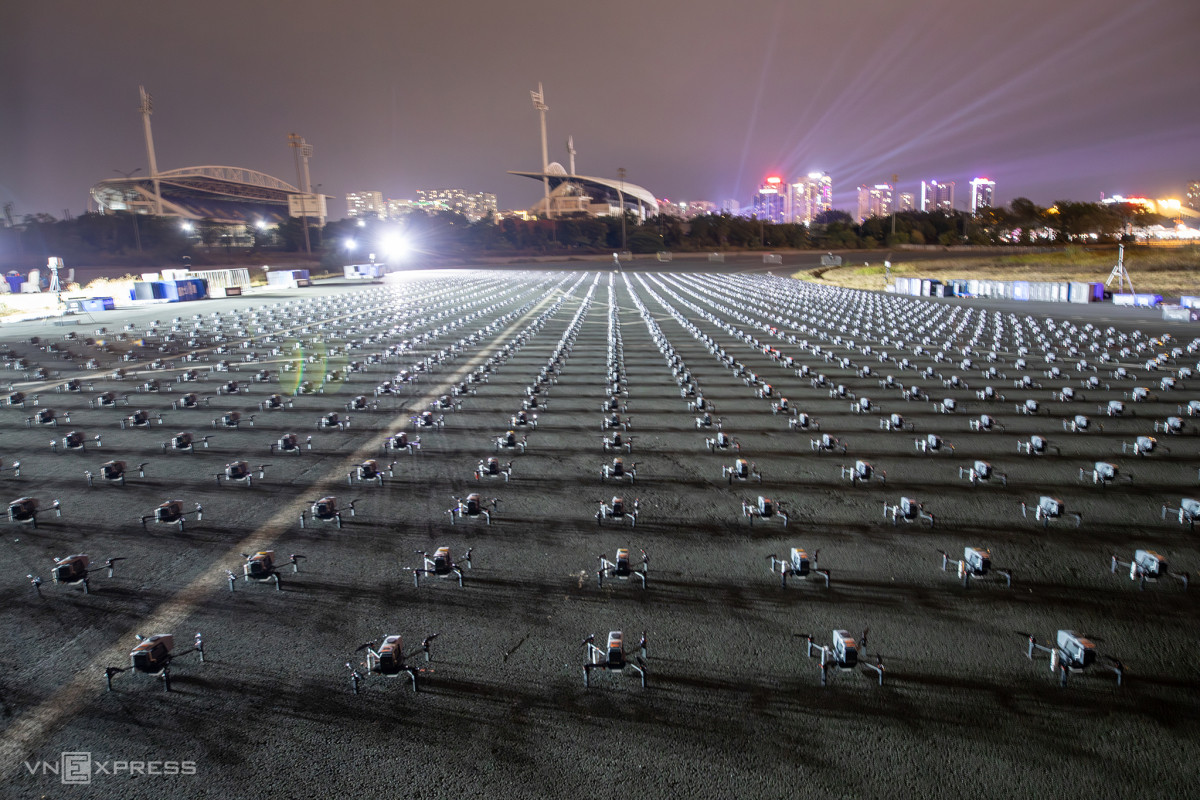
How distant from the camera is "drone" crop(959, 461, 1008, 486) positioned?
44.1ft

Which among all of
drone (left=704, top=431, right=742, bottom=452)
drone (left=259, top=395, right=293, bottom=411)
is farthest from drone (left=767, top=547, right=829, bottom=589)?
drone (left=259, top=395, right=293, bottom=411)

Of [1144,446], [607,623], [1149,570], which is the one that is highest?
[1144,446]

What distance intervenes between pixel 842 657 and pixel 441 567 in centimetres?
562

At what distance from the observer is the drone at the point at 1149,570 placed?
30.4 feet

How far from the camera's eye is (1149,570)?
9297mm

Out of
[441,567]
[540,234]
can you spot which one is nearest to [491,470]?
[441,567]

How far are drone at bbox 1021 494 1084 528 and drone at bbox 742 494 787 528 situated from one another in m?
4.26

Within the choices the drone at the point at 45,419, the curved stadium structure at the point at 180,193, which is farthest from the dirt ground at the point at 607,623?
the curved stadium structure at the point at 180,193

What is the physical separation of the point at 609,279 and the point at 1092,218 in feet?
316

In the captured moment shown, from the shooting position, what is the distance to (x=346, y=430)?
745 inches

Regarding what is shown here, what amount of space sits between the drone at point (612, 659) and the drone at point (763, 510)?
4.49m

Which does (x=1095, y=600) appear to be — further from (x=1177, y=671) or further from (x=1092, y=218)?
(x=1092, y=218)

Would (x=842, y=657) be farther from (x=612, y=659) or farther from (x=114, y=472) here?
(x=114, y=472)

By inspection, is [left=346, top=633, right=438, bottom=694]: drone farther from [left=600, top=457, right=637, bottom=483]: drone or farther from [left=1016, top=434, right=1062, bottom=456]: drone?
[left=1016, top=434, right=1062, bottom=456]: drone
